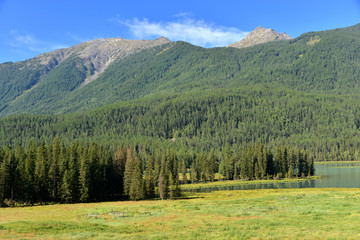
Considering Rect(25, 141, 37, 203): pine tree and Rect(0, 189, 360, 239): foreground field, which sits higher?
Rect(25, 141, 37, 203): pine tree

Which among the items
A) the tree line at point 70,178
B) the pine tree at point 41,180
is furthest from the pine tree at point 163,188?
the pine tree at point 41,180

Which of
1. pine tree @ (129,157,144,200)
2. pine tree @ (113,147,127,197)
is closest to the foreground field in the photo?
pine tree @ (129,157,144,200)

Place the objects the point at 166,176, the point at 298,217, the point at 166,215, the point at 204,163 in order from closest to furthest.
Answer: the point at 298,217 < the point at 166,215 < the point at 166,176 < the point at 204,163

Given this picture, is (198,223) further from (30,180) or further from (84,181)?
(30,180)

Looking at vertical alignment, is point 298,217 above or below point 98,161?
below

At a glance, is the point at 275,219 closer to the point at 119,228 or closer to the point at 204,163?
the point at 119,228

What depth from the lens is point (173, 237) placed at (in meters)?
40.8

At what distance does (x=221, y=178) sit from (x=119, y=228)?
127185mm

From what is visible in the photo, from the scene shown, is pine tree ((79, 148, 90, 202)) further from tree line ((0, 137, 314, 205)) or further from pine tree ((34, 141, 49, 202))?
pine tree ((34, 141, 49, 202))

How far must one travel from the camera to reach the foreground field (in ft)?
135

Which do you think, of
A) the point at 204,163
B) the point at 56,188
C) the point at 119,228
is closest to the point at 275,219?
the point at 119,228

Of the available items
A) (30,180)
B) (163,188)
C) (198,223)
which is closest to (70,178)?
(30,180)

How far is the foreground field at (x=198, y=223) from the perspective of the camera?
41.2 meters

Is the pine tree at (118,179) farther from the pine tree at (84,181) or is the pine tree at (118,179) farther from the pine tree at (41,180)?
the pine tree at (41,180)
